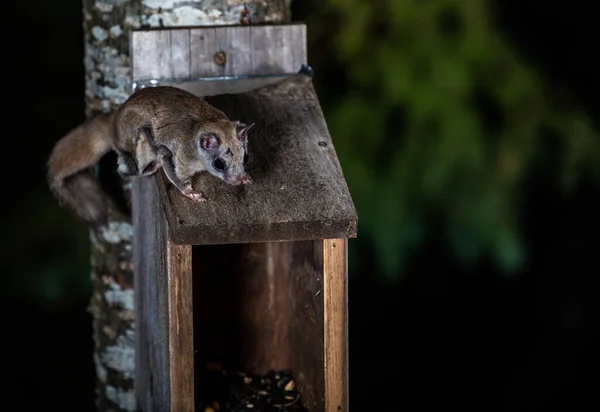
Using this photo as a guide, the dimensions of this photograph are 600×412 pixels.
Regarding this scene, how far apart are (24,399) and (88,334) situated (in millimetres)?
401

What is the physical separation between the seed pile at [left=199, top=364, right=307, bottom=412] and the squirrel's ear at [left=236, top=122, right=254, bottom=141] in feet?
2.35

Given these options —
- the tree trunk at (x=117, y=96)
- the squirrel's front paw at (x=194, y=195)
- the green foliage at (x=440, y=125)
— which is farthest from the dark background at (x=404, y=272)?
the squirrel's front paw at (x=194, y=195)

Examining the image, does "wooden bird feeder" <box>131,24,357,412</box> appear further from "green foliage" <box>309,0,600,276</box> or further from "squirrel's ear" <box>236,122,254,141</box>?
"green foliage" <box>309,0,600,276</box>

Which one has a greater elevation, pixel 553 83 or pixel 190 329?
pixel 553 83

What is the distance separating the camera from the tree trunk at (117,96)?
3.09 m

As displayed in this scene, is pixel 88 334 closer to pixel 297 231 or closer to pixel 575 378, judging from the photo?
pixel 575 378

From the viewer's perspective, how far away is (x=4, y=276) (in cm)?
455

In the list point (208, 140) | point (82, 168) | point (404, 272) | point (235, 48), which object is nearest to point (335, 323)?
point (208, 140)

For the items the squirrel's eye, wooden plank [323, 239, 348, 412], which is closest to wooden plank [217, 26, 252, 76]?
the squirrel's eye

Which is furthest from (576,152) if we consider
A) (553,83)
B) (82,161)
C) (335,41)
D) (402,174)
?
(82,161)

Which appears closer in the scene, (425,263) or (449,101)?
(449,101)

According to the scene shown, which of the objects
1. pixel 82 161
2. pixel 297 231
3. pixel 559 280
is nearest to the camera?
pixel 297 231

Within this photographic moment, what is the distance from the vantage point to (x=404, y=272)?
17.1ft

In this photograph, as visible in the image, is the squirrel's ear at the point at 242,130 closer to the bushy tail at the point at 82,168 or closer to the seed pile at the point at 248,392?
the bushy tail at the point at 82,168
